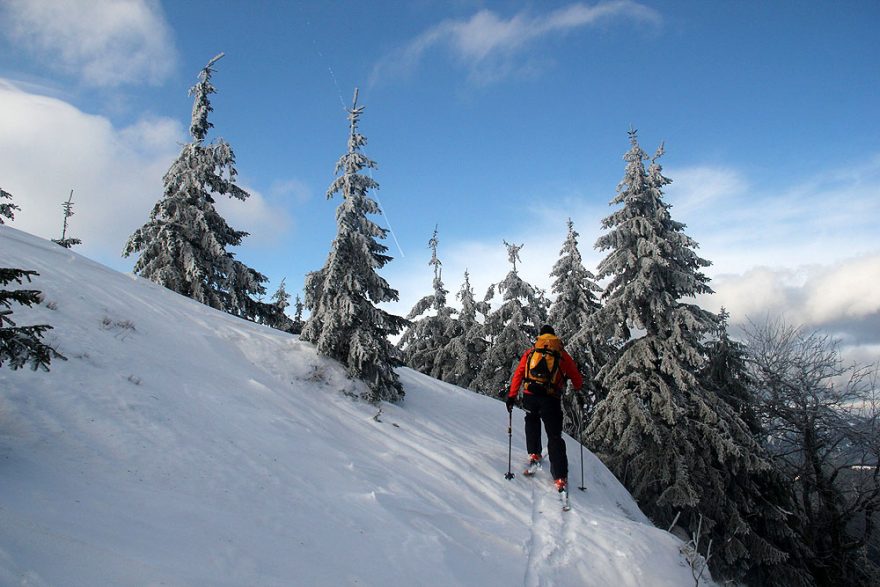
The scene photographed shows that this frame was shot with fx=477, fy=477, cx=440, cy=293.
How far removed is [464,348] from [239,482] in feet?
74.7

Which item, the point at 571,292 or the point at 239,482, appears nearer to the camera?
the point at 239,482

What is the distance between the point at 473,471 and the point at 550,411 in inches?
70.1

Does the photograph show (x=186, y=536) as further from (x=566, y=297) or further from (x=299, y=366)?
(x=566, y=297)

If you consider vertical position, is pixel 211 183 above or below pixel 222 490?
above

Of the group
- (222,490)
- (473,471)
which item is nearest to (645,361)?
(473,471)

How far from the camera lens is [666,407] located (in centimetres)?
1423

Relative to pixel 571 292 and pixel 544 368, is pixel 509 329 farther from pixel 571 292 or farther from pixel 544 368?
pixel 544 368

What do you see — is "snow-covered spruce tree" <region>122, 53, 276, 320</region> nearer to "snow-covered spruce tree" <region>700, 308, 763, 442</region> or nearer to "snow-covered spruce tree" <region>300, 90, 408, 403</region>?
"snow-covered spruce tree" <region>300, 90, 408, 403</region>

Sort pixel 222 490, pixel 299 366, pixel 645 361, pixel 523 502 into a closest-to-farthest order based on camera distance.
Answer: pixel 222 490, pixel 523 502, pixel 299 366, pixel 645 361

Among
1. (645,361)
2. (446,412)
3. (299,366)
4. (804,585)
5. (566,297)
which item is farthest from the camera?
(566,297)

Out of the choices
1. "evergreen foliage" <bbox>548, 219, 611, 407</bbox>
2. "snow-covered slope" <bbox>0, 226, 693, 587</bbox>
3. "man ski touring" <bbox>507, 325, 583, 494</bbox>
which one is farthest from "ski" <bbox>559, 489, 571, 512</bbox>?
"evergreen foliage" <bbox>548, 219, 611, 407</bbox>

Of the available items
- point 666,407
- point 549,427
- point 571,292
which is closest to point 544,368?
point 549,427

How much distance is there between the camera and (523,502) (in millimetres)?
7656

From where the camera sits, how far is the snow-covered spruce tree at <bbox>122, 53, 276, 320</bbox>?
747 inches
